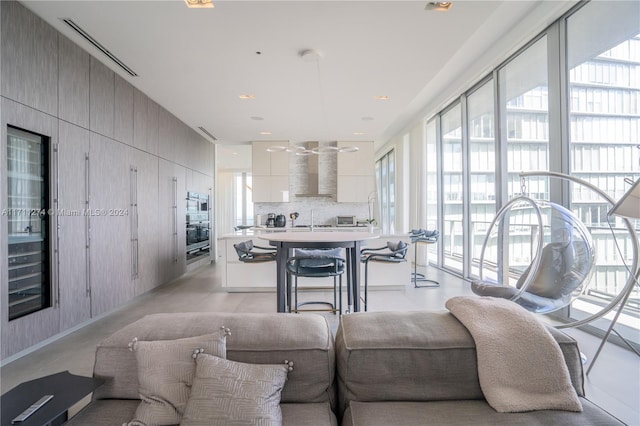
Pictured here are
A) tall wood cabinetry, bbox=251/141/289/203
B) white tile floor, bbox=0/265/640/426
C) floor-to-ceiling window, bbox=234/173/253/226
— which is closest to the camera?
white tile floor, bbox=0/265/640/426

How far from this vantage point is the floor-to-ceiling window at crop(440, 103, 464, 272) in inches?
211

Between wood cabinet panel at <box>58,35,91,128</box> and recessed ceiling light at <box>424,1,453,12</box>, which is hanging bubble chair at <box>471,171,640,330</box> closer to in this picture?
recessed ceiling light at <box>424,1,453,12</box>

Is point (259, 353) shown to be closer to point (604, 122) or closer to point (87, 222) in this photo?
point (87, 222)

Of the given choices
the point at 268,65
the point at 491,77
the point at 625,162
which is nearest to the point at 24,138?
the point at 268,65

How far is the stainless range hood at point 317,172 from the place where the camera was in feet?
22.4

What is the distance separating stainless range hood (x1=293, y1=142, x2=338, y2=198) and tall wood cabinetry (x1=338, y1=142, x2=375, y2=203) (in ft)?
0.78

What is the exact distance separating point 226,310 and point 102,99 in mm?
2775

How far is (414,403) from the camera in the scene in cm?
111

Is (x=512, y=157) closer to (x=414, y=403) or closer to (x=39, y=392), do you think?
(x=414, y=403)

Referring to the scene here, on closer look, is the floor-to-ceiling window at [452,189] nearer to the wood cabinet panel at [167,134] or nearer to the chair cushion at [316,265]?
the chair cushion at [316,265]

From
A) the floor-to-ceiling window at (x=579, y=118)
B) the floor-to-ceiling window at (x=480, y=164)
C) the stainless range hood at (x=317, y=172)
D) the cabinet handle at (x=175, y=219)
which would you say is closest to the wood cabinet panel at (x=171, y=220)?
the cabinet handle at (x=175, y=219)

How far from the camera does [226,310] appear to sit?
11.8ft

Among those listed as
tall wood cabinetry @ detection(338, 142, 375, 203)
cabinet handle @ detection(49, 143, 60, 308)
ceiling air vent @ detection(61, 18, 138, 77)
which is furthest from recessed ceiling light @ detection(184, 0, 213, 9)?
tall wood cabinetry @ detection(338, 142, 375, 203)

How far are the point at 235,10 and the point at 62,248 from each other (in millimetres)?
2649
